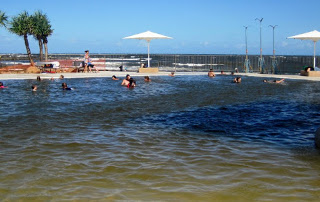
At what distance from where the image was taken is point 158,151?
693cm

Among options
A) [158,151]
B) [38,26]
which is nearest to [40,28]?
[38,26]

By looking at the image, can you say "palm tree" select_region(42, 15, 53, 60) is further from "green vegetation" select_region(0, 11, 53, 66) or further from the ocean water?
the ocean water

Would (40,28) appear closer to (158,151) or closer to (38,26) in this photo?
(38,26)

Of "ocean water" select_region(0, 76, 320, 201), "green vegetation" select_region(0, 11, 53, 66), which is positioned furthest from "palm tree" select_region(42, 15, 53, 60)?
"ocean water" select_region(0, 76, 320, 201)

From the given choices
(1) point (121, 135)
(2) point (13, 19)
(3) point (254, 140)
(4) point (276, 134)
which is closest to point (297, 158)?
(3) point (254, 140)

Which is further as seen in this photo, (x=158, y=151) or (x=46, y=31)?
(x=46, y=31)

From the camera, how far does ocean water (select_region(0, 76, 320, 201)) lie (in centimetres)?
497

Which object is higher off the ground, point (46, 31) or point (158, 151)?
point (46, 31)

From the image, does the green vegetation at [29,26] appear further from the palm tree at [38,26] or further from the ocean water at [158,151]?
the ocean water at [158,151]

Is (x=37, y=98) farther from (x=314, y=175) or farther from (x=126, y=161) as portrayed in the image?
(x=314, y=175)

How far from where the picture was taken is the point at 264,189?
5020 millimetres

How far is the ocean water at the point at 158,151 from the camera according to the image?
4973 mm

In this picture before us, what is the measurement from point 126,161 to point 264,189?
251cm

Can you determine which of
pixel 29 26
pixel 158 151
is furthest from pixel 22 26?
pixel 158 151
